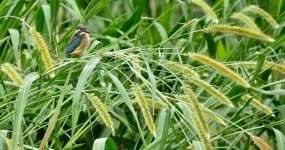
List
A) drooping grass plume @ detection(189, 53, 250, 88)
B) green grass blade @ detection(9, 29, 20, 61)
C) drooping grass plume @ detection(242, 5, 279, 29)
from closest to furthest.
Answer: drooping grass plume @ detection(189, 53, 250, 88) → green grass blade @ detection(9, 29, 20, 61) → drooping grass plume @ detection(242, 5, 279, 29)

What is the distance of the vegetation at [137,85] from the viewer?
284cm

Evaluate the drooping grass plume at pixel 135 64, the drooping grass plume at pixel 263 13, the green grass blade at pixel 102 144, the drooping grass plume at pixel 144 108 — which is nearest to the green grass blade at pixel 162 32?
the drooping grass plume at pixel 263 13

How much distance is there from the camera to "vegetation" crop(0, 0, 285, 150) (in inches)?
112

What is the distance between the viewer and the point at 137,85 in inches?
107

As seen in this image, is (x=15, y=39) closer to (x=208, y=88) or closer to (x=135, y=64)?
(x=135, y=64)

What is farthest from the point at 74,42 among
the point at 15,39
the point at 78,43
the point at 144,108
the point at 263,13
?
the point at 144,108

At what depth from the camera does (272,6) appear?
4.74 meters

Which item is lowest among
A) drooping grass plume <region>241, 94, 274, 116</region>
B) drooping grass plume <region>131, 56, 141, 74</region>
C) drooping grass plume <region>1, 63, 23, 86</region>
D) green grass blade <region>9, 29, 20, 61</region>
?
drooping grass plume <region>241, 94, 274, 116</region>

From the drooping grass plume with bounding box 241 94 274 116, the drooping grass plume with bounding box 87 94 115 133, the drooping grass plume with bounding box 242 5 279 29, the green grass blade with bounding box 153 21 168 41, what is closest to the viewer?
the drooping grass plume with bounding box 87 94 115 133

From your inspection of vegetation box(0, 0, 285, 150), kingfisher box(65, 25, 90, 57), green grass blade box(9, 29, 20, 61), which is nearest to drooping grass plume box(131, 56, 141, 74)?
vegetation box(0, 0, 285, 150)

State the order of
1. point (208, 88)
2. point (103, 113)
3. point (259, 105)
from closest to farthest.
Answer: point (103, 113), point (208, 88), point (259, 105)

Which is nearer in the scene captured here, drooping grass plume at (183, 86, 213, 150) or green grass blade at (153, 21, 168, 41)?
drooping grass plume at (183, 86, 213, 150)

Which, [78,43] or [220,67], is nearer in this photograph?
[220,67]

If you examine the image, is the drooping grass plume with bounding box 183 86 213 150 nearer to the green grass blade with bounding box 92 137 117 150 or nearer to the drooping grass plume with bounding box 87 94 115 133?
the drooping grass plume with bounding box 87 94 115 133
